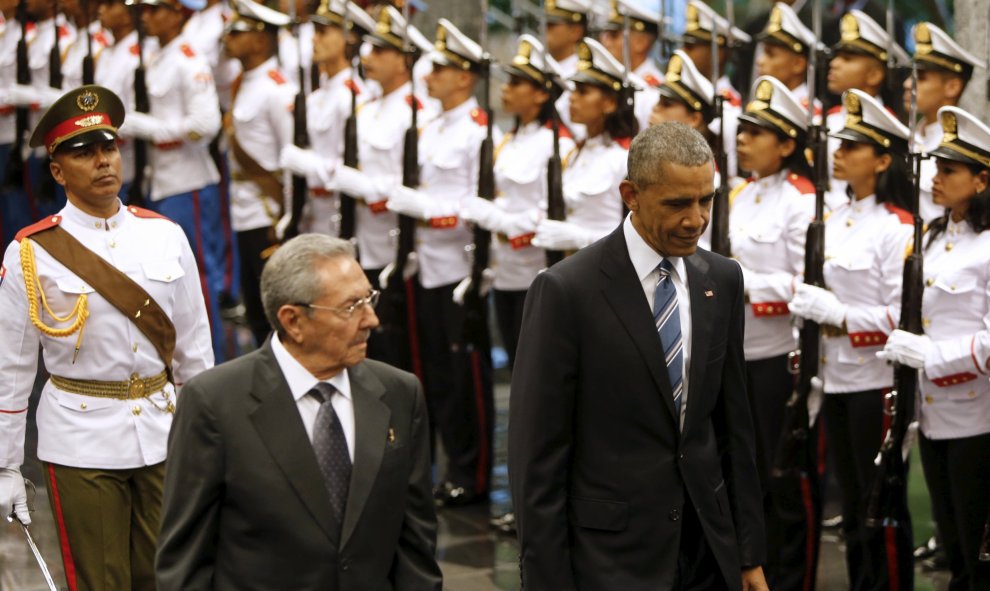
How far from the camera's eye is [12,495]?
15.5 feet

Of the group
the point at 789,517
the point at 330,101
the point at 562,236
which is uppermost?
the point at 330,101

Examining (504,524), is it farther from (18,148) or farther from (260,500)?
(18,148)

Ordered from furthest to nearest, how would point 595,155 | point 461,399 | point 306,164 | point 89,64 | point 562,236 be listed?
1. point 89,64
2. point 306,164
3. point 461,399
4. point 595,155
5. point 562,236

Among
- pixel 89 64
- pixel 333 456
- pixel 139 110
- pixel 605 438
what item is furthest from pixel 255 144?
pixel 333 456

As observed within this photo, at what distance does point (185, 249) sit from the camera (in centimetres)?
498

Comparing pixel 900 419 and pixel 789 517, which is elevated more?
pixel 900 419

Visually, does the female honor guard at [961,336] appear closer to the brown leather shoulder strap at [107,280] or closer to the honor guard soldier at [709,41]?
the honor guard soldier at [709,41]

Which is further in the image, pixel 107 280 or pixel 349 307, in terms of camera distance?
pixel 107 280

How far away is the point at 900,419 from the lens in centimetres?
533

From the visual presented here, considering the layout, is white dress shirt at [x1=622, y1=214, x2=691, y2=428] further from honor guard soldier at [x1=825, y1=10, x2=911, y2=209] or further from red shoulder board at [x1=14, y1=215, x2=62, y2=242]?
honor guard soldier at [x1=825, y1=10, x2=911, y2=209]

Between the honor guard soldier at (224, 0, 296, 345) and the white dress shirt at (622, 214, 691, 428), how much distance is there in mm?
5208

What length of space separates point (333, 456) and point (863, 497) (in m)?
2.74

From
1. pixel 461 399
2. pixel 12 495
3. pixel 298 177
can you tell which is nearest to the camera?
pixel 12 495

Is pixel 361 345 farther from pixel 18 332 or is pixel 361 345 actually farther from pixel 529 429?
pixel 18 332
